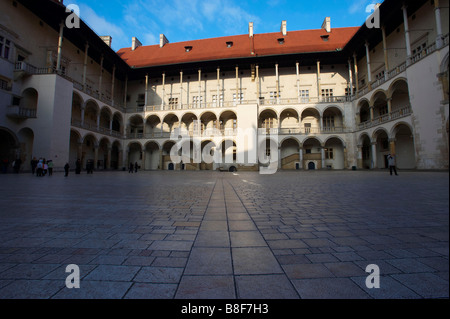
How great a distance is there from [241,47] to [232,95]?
8.39 meters

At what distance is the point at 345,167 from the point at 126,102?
117 ft

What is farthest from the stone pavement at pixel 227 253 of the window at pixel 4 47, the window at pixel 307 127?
the window at pixel 307 127

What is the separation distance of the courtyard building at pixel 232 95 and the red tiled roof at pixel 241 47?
28cm

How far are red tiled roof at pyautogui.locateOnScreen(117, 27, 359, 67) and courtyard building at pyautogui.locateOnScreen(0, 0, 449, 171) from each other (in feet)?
0.92

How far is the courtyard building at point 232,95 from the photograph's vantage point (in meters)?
19.7

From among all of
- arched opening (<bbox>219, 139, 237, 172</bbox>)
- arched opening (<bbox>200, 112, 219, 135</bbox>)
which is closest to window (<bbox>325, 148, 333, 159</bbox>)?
arched opening (<bbox>219, 139, 237, 172</bbox>)

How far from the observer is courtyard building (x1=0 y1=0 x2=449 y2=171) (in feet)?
64.5

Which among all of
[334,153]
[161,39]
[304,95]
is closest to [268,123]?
[304,95]

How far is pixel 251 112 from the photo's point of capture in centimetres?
2852

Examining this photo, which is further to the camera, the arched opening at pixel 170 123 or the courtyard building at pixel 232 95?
the arched opening at pixel 170 123

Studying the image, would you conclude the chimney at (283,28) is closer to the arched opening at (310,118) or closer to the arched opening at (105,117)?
the arched opening at (310,118)
